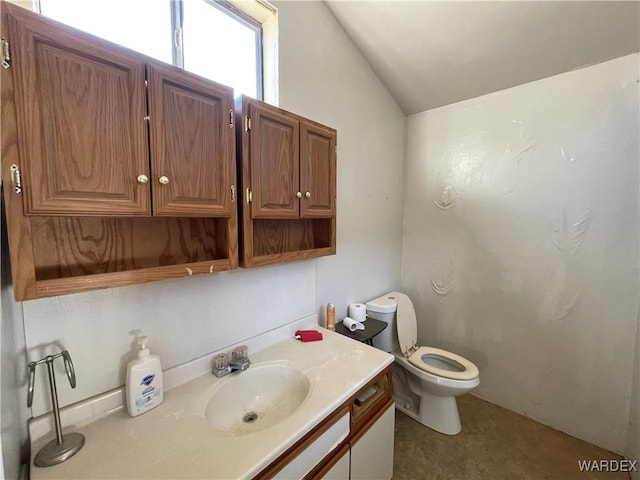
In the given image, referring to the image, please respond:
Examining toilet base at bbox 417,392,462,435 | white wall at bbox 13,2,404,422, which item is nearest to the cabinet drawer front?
white wall at bbox 13,2,404,422

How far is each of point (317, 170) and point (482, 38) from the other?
132cm

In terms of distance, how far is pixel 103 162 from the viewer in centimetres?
67

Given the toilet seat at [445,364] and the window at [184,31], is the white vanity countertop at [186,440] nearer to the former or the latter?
the toilet seat at [445,364]

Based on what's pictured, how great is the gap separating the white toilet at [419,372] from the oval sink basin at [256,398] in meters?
0.94

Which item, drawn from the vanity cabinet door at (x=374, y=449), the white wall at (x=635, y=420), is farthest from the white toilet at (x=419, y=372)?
the white wall at (x=635, y=420)

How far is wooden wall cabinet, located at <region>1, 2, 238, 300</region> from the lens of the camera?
1.83 ft

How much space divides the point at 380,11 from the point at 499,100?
102 centimetres

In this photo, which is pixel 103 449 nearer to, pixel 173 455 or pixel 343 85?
pixel 173 455

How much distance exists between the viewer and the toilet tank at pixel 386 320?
73.5 inches

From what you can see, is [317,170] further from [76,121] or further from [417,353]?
[417,353]

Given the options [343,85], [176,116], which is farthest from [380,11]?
[176,116]

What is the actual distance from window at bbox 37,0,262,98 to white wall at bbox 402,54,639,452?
1.51 metres

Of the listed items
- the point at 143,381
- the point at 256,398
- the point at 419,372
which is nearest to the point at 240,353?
the point at 256,398

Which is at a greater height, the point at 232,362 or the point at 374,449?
the point at 232,362
